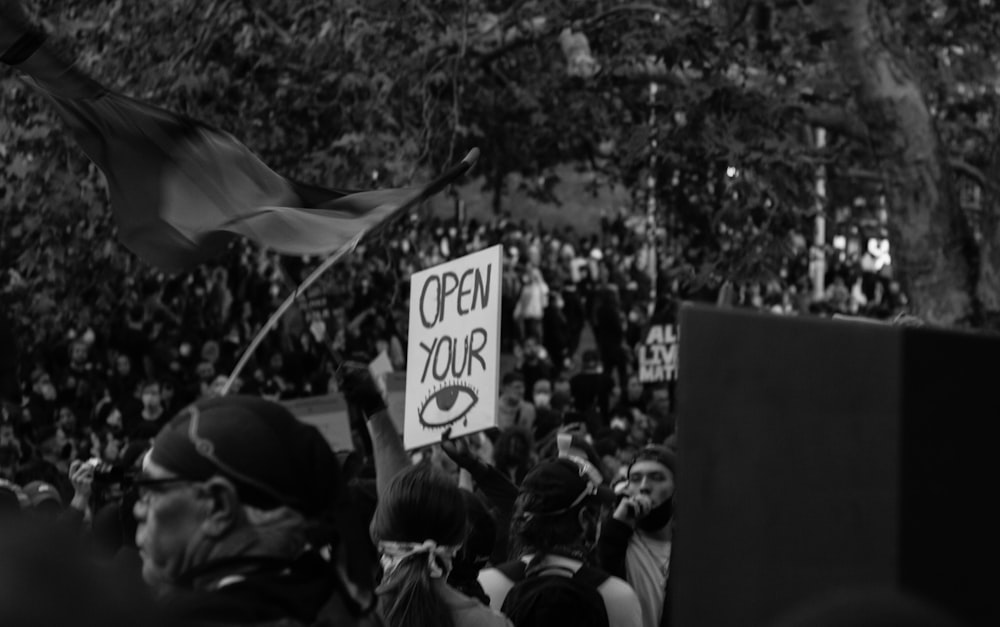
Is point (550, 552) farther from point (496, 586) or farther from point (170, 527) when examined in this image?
point (170, 527)

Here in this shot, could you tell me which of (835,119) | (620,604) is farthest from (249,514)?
(835,119)

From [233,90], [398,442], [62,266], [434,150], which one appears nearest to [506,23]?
[434,150]

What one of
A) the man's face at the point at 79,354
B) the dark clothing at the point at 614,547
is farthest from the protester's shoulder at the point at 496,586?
the man's face at the point at 79,354

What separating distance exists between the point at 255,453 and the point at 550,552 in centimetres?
235

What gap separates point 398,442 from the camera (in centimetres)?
521

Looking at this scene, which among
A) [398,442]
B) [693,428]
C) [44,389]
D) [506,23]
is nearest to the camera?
[693,428]

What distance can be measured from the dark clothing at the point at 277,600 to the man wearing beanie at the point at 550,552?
196 centimetres

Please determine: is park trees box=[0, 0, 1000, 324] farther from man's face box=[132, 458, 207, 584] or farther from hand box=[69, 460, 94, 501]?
man's face box=[132, 458, 207, 584]

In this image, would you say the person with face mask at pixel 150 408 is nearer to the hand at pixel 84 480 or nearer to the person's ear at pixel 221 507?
the hand at pixel 84 480

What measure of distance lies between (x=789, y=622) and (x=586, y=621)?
2593 millimetres

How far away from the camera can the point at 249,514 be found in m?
2.78

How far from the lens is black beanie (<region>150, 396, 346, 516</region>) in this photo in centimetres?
279

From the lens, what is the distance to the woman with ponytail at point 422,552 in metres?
4.30

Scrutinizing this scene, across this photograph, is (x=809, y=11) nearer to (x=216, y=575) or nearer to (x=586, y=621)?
(x=586, y=621)
